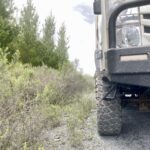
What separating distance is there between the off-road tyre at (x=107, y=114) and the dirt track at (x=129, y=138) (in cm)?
10

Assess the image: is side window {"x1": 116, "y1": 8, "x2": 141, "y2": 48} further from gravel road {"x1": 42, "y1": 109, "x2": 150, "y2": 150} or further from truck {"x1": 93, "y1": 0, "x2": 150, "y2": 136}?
gravel road {"x1": 42, "y1": 109, "x2": 150, "y2": 150}

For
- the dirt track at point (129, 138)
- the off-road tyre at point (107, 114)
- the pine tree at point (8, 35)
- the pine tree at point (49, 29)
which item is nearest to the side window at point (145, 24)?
the off-road tyre at point (107, 114)

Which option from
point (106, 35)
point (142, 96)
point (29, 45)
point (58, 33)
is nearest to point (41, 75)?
point (142, 96)

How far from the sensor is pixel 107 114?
494 cm

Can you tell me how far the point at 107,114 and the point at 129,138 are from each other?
0.39m

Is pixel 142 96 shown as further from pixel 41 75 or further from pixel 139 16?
pixel 41 75

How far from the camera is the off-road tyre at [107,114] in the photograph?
4953 mm

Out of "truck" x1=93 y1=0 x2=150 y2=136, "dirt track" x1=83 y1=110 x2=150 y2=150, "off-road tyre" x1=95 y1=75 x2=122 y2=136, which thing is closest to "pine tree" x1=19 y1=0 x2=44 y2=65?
"dirt track" x1=83 y1=110 x2=150 y2=150

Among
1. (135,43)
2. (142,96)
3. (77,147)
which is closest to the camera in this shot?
(135,43)

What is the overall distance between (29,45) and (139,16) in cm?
1720

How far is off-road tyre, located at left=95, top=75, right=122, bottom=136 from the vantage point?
195 inches

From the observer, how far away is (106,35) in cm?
426

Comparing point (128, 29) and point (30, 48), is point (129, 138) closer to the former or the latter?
point (128, 29)

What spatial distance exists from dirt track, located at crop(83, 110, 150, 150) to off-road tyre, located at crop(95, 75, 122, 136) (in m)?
0.10
